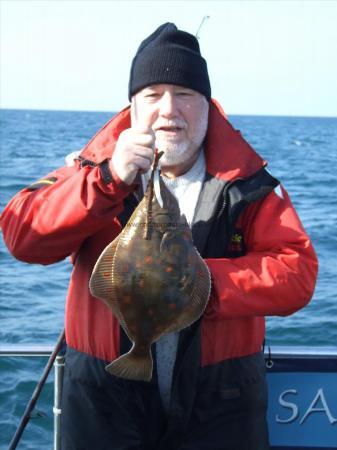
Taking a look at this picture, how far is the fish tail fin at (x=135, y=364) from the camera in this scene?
2836 mm

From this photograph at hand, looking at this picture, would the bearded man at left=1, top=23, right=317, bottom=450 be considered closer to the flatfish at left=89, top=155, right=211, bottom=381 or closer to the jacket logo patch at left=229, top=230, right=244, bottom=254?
the jacket logo patch at left=229, top=230, right=244, bottom=254

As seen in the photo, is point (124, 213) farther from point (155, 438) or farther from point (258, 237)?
point (155, 438)

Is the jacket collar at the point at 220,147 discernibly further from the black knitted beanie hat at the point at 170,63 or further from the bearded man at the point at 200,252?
the black knitted beanie hat at the point at 170,63

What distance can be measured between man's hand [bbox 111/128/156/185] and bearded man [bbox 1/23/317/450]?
110 mm

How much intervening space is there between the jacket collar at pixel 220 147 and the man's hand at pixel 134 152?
0.36m

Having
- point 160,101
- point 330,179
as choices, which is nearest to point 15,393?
point 160,101

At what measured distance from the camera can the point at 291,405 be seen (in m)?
3.98

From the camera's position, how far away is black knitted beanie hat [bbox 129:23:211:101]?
3.23 metres

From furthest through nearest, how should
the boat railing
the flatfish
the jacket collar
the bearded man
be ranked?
the boat railing, the jacket collar, the bearded man, the flatfish

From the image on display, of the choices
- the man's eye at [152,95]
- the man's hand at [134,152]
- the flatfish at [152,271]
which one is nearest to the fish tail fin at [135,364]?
the flatfish at [152,271]

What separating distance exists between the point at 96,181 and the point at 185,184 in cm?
59

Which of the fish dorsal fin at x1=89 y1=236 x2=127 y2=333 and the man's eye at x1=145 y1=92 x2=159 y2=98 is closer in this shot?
the fish dorsal fin at x1=89 y1=236 x2=127 y2=333

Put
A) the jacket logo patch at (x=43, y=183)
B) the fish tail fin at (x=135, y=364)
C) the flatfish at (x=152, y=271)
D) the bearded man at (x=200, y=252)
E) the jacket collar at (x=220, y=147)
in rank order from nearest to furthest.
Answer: the flatfish at (x=152, y=271) → the fish tail fin at (x=135, y=364) → the bearded man at (x=200, y=252) → the jacket logo patch at (x=43, y=183) → the jacket collar at (x=220, y=147)

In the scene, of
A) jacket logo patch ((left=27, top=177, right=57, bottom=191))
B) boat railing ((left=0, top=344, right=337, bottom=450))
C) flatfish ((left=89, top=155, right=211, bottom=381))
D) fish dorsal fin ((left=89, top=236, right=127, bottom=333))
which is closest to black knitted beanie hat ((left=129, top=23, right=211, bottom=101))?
jacket logo patch ((left=27, top=177, right=57, bottom=191))
